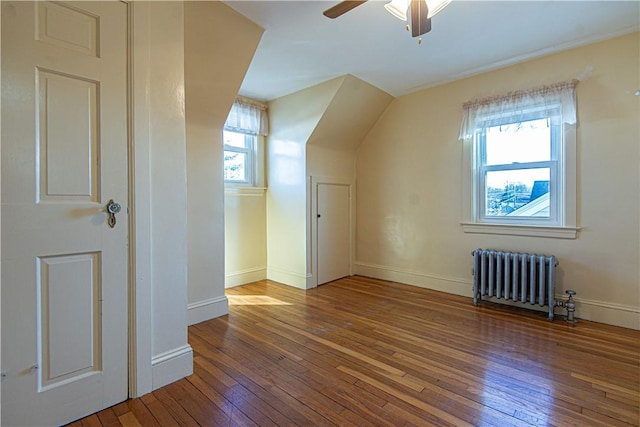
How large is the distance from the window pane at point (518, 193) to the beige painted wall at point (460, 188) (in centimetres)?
27

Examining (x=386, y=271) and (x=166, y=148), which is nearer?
(x=166, y=148)

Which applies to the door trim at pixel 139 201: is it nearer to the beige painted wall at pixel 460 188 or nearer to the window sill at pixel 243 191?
the window sill at pixel 243 191

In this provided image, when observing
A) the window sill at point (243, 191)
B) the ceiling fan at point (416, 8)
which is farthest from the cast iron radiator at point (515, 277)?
the window sill at point (243, 191)

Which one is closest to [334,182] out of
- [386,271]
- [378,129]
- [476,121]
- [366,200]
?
[366,200]

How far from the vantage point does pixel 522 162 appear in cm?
301

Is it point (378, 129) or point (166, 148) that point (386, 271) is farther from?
point (166, 148)

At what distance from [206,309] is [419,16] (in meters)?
2.76

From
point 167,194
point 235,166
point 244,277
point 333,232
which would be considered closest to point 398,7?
point 167,194

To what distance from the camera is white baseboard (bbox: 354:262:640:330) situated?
2.50 meters

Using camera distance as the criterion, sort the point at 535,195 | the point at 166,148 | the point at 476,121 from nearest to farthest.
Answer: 1. the point at 166,148
2. the point at 535,195
3. the point at 476,121

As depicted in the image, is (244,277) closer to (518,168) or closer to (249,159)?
(249,159)

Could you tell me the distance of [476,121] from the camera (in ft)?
10.5

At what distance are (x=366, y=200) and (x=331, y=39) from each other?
Answer: 2.29 meters

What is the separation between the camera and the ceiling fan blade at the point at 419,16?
61.9 inches
